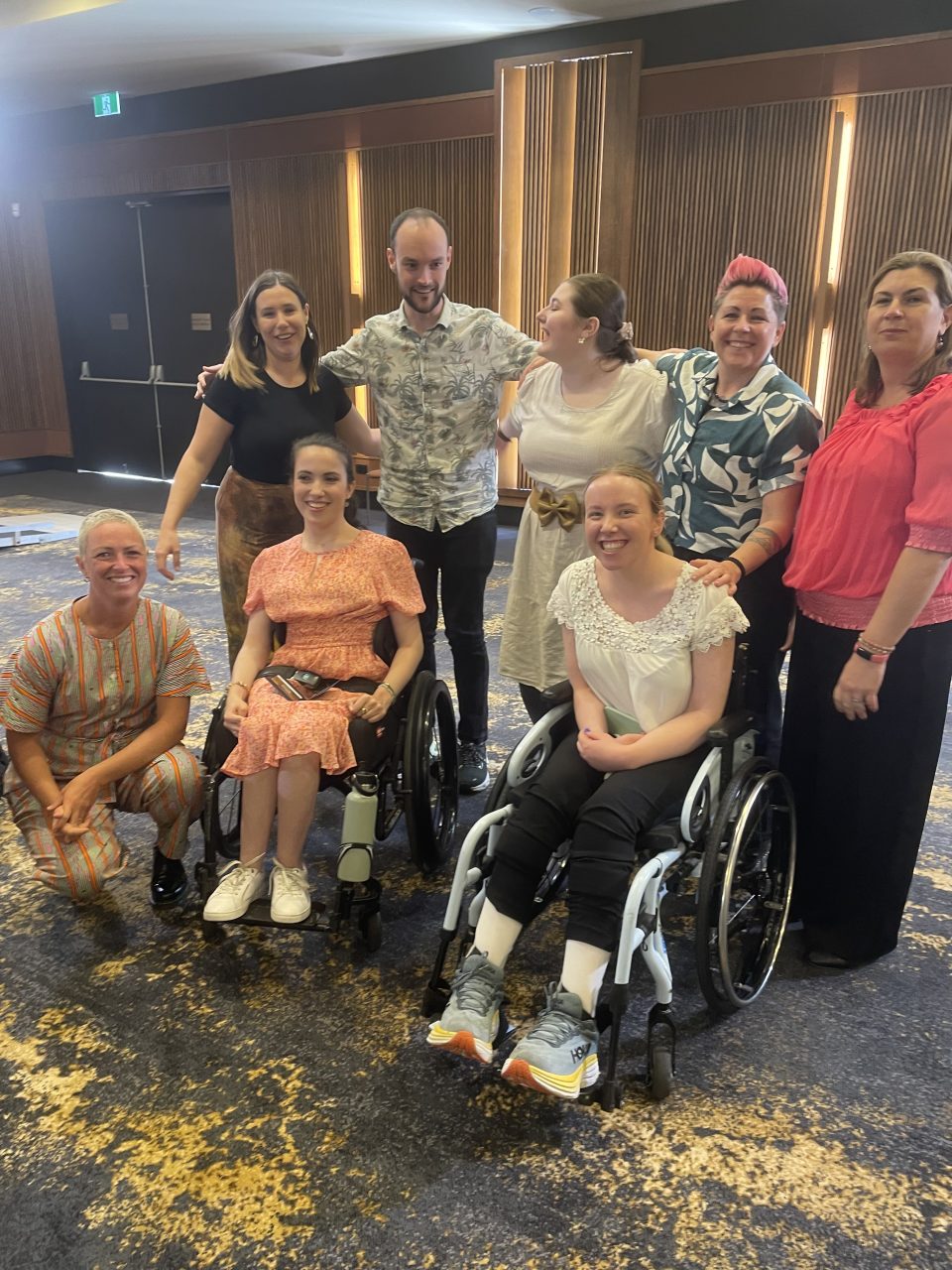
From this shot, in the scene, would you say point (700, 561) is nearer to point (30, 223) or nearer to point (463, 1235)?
point (463, 1235)

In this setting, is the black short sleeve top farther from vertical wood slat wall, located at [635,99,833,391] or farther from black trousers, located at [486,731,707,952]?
vertical wood slat wall, located at [635,99,833,391]

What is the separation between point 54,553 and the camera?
5.68 m

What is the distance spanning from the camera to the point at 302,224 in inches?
266

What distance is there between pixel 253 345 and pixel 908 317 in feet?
5.05

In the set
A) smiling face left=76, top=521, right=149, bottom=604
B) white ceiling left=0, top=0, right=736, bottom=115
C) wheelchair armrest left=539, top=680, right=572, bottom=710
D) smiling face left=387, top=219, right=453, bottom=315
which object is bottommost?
wheelchair armrest left=539, top=680, right=572, bottom=710

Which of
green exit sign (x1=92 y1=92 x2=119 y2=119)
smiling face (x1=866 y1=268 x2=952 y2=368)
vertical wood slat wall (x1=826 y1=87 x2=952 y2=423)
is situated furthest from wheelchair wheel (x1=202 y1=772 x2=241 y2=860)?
green exit sign (x1=92 y1=92 x2=119 y2=119)

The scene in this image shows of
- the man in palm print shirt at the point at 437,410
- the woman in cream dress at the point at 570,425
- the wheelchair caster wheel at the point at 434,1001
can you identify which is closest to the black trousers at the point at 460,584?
the man in palm print shirt at the point at 437,410

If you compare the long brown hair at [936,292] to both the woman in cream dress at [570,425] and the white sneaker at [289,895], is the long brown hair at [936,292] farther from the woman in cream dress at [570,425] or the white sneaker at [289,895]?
the white sneaker at [289,895]

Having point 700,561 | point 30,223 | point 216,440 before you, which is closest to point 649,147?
point 216,440

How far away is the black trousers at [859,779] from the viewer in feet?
6.00

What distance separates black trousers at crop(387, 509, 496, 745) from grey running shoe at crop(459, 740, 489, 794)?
10cm

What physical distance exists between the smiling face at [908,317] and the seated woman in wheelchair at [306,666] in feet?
3.63

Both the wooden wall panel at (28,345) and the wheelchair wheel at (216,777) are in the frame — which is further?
the wooden wall panel at (28,345)

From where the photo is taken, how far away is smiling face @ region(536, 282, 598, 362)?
210 centimetres
